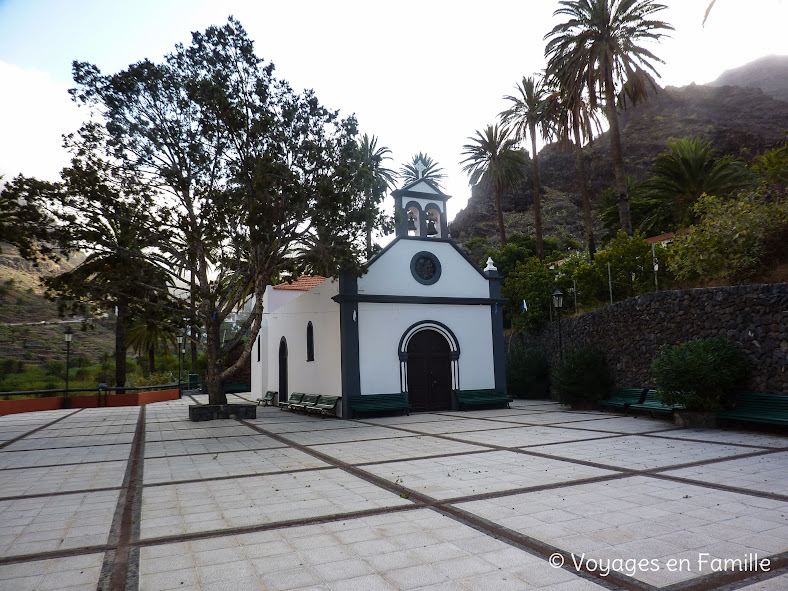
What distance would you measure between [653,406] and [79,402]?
25.8 m

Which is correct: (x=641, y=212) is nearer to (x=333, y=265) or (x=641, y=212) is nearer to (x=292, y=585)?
(x=333, y=265)

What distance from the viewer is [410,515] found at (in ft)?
18.2

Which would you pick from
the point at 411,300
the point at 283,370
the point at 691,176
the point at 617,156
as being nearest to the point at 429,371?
the point at 411,300

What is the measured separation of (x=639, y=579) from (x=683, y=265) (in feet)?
43.9

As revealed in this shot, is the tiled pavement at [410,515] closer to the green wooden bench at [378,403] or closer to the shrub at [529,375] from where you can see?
the green wooden bench at [378,403]

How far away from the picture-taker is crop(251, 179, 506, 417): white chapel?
1727 centimetres

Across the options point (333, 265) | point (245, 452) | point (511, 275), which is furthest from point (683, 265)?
point (511, 275)

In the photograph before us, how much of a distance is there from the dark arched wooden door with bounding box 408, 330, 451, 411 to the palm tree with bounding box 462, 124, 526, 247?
19361 millimetres

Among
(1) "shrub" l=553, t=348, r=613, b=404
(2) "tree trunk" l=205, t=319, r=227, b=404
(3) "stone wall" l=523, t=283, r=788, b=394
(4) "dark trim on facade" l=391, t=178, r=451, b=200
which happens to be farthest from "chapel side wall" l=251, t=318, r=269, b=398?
(1) "shrub" l=553, t=348, r=613, b=404

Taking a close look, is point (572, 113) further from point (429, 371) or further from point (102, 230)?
point (102, 230)

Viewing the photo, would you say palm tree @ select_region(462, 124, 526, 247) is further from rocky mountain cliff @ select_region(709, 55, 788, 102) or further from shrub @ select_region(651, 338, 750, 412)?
rocky mountain cliff @ select_region(709, 55, 788, 102)

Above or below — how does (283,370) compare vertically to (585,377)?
above

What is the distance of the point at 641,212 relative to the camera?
1236 inches

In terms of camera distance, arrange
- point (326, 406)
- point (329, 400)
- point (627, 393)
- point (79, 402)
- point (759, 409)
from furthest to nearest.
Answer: point (79, 402) → point (329, 400) → point (326, 406) → point (627, 393) → point (759, 409)
